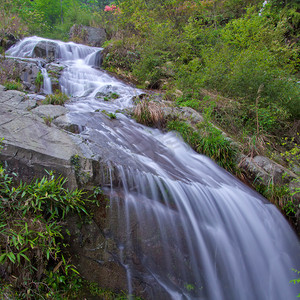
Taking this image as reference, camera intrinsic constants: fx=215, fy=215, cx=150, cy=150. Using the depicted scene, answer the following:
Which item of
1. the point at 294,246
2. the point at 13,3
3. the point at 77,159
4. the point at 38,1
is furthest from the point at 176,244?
the point at 38,1

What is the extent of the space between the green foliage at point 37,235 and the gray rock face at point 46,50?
36.3 ft

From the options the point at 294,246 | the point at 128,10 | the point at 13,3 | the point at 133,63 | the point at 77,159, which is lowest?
the point at 294,246

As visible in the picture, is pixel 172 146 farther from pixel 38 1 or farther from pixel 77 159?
pixel 38 1

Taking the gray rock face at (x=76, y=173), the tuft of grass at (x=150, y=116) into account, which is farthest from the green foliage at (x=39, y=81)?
the gray rock face at (x=76, y=173)

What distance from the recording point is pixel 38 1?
64.1 feet

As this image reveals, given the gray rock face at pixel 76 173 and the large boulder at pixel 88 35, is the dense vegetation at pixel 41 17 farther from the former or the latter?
the gray rock face at pixel 76 173

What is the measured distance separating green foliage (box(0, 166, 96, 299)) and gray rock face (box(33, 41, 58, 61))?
11.1 metres

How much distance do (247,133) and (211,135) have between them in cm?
120

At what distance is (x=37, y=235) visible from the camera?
2.41 metres

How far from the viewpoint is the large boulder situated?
16.6 metres

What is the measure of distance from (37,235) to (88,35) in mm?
17959

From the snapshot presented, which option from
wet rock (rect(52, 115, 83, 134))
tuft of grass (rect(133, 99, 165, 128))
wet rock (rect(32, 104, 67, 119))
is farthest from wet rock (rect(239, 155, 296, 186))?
wet rock (rect(32, 104, 67, 119))

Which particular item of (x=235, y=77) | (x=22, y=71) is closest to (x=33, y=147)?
(x=235, y=77)

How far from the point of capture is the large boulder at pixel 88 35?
54.4 feet
